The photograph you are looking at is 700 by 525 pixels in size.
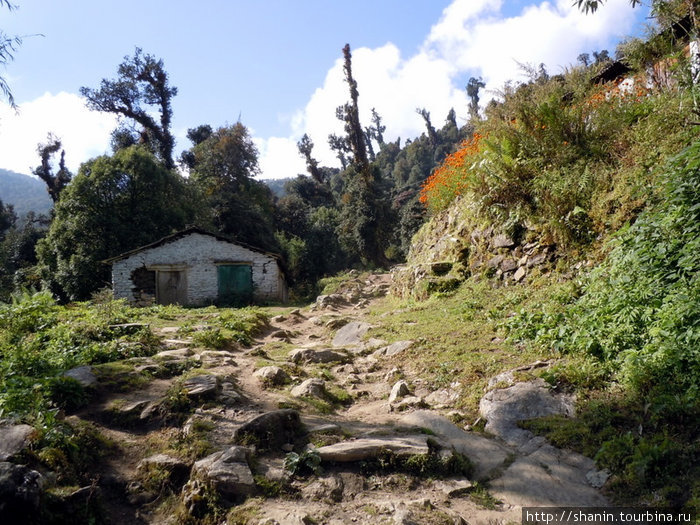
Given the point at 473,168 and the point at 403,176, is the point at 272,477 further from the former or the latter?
the point at 403,176

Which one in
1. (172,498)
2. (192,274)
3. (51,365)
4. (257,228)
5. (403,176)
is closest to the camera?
(172,498)

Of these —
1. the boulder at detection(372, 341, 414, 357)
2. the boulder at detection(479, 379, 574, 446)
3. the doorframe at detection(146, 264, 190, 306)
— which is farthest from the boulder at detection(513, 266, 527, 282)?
the doorframe at detection(146, 264, 190, 306)

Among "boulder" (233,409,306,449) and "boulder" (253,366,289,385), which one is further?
"boulder" (253,366,289,385)

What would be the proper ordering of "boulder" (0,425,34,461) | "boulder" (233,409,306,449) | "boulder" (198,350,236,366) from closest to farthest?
"boulder" (0,425,34,461) < "boulder" (233,409,306,449) < "boulder" (198,350,236,366)

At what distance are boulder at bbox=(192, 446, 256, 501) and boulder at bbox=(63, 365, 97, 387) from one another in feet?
6.58

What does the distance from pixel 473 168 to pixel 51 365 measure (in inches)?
327

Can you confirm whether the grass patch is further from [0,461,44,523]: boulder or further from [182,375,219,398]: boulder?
[0,461,44,523]: boulder

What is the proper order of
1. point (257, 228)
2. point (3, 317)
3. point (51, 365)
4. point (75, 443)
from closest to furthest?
point (75, 443) < point (51, 365) < point (3, 317) < point (257, 228)

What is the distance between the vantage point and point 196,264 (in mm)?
17547


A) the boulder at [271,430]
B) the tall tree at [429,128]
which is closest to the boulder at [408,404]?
the boulder at [271,430]

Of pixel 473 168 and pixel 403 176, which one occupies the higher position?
pixel 403 176

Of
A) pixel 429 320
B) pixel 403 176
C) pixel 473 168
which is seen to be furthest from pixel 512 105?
pixel 403 176

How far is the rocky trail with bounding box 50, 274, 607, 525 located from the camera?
293 centimetres

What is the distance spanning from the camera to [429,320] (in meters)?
7.50
